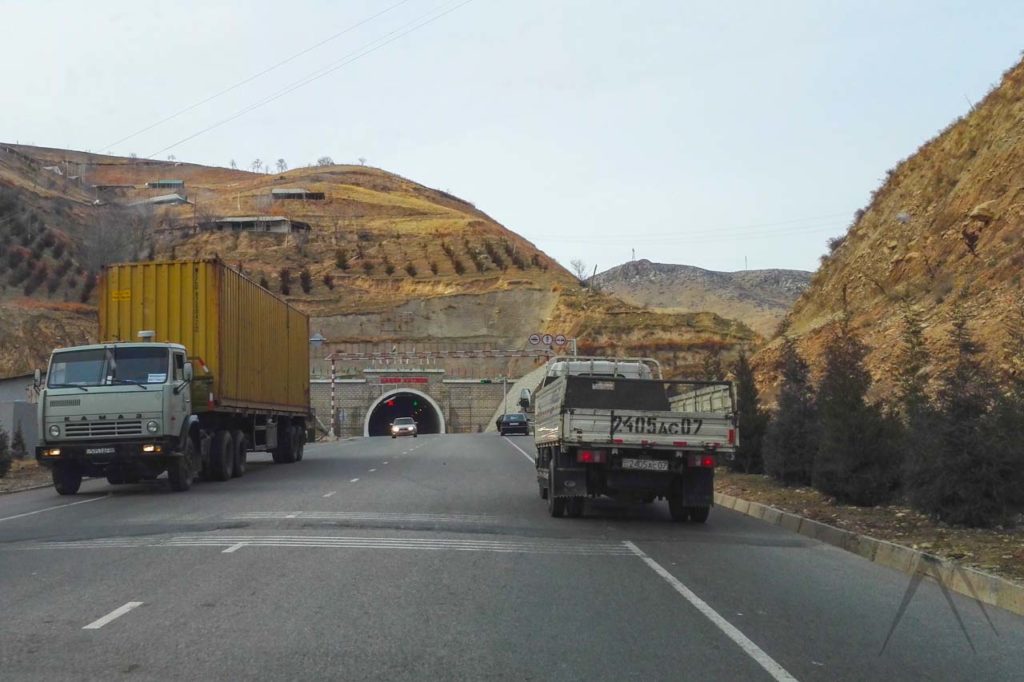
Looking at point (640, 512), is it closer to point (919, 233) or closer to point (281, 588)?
point (281, 588)

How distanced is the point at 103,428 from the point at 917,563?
47.6 feet

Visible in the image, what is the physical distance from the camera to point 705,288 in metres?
164

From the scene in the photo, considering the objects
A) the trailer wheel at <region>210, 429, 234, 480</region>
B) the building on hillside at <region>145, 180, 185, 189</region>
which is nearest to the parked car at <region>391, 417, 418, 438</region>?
the trailer wheel at <region>210, 429, 234, 480</region>

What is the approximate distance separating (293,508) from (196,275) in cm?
786

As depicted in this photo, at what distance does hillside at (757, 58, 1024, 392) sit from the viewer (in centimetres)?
2628

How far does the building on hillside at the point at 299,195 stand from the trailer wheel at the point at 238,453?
5015 inches

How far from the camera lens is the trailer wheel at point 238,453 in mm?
24062

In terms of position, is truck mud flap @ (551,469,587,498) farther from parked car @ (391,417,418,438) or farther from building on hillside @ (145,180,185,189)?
building on hillside @ (145,180,185,189)

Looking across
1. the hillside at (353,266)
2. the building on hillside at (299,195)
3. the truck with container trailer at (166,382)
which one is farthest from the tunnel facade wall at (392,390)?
the building on hillside at (299,195)

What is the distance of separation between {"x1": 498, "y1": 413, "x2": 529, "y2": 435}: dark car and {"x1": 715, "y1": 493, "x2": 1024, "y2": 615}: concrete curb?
4459cm

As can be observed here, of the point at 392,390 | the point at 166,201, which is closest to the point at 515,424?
the point at 392,390

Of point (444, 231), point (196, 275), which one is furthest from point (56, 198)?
point (196, 275)

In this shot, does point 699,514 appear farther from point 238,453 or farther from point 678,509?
point 238,453

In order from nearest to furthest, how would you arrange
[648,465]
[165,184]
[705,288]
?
1. [648,465]
2. [705,288]
3. [165,184]
